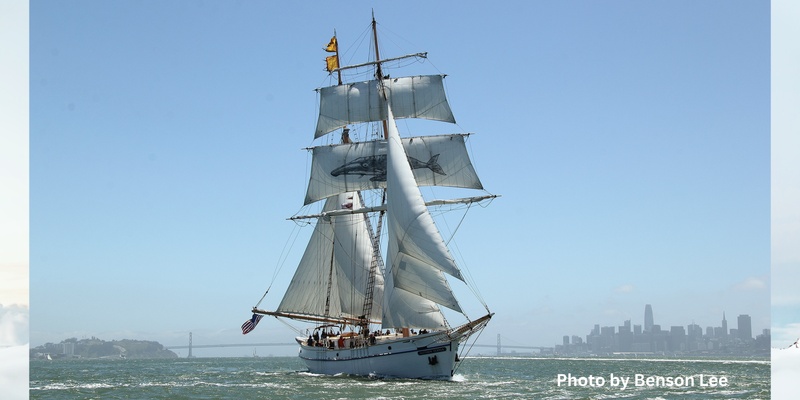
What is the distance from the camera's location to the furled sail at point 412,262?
46.0 m

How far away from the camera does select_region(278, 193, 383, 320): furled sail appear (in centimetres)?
6000

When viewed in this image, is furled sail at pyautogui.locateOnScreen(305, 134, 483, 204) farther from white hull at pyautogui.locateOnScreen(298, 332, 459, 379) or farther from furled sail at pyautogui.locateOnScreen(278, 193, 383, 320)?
white hull at pyautogui.locateOnScreen(298, 332, 459, 379)

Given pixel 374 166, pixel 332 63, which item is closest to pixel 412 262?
pixel 374 166

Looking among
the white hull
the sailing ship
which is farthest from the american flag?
the white hull

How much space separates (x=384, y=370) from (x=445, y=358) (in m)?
3.96

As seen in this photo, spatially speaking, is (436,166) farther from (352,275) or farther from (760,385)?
(760,385)

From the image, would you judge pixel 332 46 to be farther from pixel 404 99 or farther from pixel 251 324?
pixel 251 324

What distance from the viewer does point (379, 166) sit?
200 feet

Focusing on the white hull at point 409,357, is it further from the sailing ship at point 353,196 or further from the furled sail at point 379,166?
the furled sail at point 379,166

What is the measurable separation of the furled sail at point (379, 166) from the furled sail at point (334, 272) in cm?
251

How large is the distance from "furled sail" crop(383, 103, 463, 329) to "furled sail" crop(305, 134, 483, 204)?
11486 millimetres

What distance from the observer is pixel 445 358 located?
47.6 m

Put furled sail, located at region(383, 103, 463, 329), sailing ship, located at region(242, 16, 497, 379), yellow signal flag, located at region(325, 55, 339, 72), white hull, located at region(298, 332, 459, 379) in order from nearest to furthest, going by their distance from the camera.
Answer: furled sail, located at region(383, 103, 463, 329)
white hull, located at region(298, 332, 459, 379)
sailing ship, located at region(242, 16, 497, 379)
yellow signal flag, located at region(325, 55, 339, 72)

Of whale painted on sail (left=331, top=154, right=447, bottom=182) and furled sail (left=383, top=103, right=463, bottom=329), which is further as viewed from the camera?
whale painted on sail (left=331, top=154, right=447, bottom=182)
